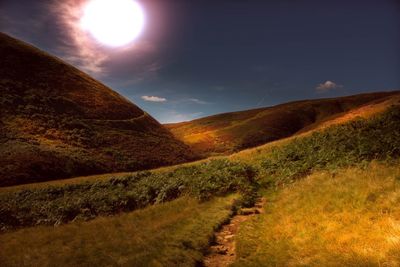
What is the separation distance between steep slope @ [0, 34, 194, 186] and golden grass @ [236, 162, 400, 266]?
36.5m

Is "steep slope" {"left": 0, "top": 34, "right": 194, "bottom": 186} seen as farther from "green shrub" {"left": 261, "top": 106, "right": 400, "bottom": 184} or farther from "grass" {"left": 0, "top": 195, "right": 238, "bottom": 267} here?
"green shrub" {"left": 261, "top": 106, "right": 400, "bottom": 184}

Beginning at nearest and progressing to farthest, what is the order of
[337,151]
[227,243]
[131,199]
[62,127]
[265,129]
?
[227,243]
[337,151]
[131,199]
[62,127]
[265,129]

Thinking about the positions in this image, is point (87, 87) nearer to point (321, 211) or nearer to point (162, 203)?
point (162, 203)

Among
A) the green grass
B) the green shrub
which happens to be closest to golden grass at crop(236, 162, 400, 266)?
the green shrub

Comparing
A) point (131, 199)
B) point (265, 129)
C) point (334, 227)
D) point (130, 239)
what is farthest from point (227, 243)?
point (265, 129)

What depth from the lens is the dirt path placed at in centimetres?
1124

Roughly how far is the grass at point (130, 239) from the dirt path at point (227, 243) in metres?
0.36

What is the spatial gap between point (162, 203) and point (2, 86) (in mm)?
65773

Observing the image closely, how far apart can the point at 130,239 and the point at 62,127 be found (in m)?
55.8

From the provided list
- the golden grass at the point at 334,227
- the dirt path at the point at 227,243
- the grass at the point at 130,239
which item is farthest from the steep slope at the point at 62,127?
the golden grass at the point at 334,227

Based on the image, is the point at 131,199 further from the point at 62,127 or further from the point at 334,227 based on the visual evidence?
the point at 62,127

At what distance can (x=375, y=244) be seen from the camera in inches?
342

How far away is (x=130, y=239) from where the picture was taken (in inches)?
512

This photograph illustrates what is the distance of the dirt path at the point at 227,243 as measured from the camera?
1124cm
